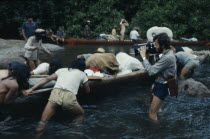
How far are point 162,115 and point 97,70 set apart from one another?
2.04 m

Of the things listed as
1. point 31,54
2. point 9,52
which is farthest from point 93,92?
point 9,52

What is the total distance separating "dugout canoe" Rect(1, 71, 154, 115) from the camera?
6.36 metres

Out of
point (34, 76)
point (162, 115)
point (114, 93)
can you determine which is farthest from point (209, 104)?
point (34, 76)

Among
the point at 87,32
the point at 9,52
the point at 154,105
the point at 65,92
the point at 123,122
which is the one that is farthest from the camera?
the point at 87,32

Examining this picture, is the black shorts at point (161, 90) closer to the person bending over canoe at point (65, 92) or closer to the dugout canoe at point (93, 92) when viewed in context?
the person bending over canoe at point (65, 92)

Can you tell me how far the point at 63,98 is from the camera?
5.75 m

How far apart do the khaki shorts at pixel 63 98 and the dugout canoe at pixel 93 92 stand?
0.57m

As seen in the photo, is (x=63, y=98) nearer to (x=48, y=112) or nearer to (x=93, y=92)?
(x=48, y=112)

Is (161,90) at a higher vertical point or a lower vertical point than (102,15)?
lower

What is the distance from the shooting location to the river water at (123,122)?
5867 mm

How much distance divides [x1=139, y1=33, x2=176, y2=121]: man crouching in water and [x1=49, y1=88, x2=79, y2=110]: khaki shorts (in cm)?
135

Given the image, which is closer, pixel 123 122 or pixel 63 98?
pixel 63 98

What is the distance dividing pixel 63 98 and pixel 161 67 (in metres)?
1.70

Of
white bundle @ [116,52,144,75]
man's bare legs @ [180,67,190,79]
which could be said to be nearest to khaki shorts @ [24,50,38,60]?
white bundle @ [116,52,144,75]
